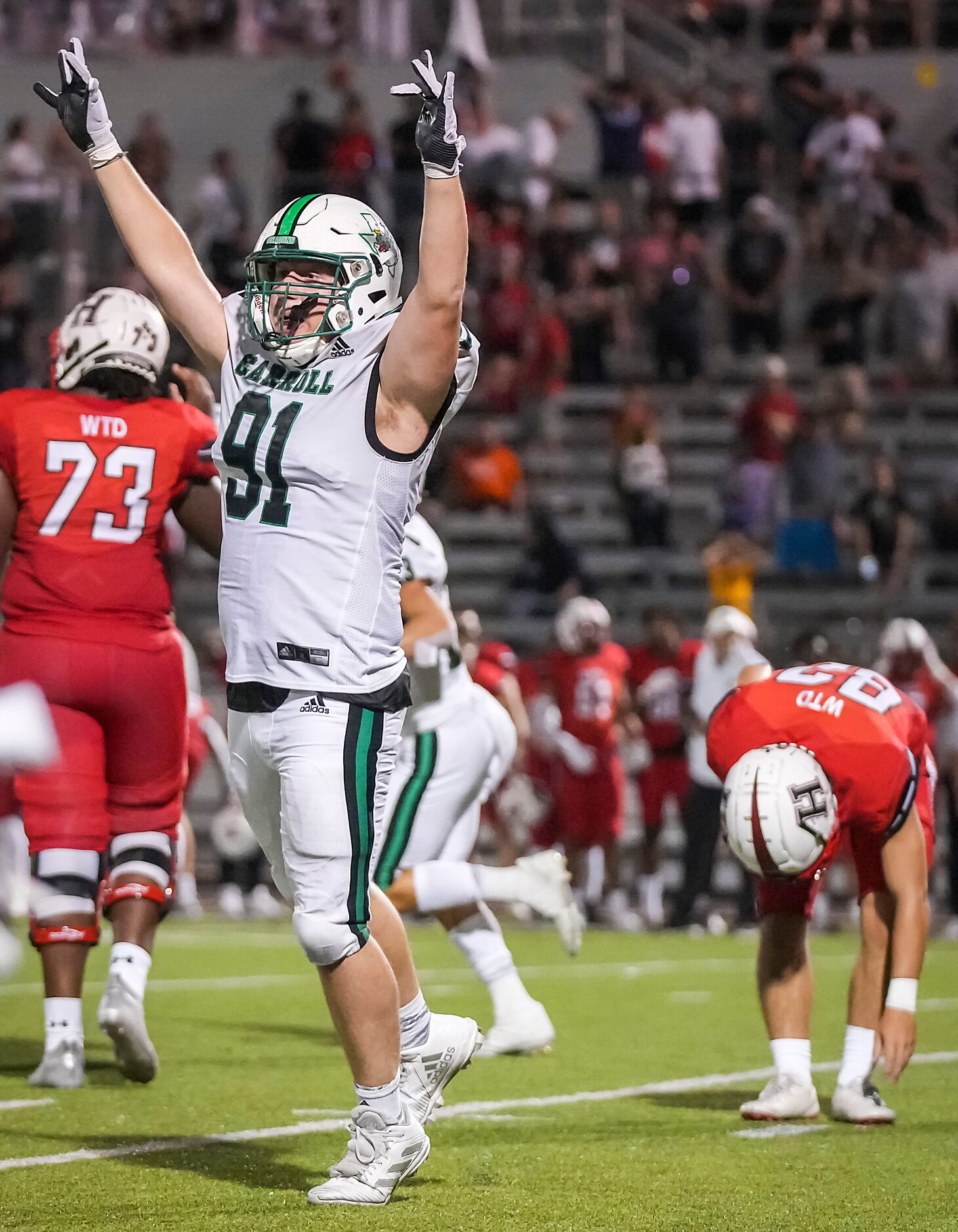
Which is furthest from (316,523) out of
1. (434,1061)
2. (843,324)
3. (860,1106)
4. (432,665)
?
(843,324)

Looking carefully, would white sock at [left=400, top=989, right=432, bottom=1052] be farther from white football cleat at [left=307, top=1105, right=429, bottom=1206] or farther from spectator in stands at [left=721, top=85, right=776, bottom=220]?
spectator in stands at [left=721, top=85, right=776, bottom=220]

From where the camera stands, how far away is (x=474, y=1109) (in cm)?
553

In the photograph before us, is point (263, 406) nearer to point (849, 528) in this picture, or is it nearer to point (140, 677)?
point (140, 677)

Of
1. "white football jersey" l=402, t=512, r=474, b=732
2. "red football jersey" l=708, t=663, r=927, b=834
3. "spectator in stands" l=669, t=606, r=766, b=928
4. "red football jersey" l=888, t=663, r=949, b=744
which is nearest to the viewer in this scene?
"red football jersey" l=708, t=663, r=927, b=834

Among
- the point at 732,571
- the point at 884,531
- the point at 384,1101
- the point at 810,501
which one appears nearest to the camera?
the point at 384,1101

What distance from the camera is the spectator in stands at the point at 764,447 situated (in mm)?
15281

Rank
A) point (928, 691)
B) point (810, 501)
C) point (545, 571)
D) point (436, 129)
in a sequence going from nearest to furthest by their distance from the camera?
point (436, 129) < point (928, 691) < point (545, 571) < point (810, 501)

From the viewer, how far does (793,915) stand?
5.46 meters

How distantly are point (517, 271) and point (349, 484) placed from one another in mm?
12926

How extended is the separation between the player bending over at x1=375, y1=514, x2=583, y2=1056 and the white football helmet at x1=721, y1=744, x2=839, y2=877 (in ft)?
5.53

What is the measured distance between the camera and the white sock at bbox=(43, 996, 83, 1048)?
5602mm

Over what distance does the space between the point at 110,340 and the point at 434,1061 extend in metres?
2.16

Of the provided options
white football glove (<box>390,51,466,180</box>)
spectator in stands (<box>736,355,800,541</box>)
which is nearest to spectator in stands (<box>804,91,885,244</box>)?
spectator in stands (<box>736,355,800,541</box>)

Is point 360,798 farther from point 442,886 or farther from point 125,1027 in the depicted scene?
point 442,886
